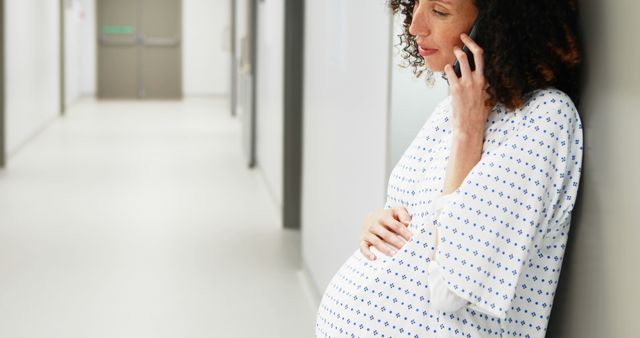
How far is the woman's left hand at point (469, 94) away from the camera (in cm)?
175

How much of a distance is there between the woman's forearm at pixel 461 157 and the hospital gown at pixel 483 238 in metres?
0.03

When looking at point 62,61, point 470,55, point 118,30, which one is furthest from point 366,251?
point 118,30

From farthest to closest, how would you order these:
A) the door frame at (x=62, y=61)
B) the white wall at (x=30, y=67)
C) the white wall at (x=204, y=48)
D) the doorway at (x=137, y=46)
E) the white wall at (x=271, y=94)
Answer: the white wall at (x=204, y=48) < the doorway at (x=137, y=46) < the door frame at (x=62, y=61) < the white wall at (x=30, y=67) < the white wall at (x=271, y=94)

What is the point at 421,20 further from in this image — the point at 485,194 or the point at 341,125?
the point at 341,125

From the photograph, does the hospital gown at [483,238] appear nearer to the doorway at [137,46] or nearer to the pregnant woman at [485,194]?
the pregnant woman at [485,194]

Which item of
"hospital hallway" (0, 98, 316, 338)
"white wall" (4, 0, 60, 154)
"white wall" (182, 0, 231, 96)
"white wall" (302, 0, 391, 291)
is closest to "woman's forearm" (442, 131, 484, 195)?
"white wall" (302, 0, 391, 291)

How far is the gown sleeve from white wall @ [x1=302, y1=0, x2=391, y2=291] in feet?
4.71

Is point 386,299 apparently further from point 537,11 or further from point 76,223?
point 76,223

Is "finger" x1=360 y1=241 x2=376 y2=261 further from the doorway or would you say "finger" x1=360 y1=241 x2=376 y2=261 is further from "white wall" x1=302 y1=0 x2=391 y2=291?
the doorway

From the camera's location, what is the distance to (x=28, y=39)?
11.3m

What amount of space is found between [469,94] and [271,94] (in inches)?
A: 227

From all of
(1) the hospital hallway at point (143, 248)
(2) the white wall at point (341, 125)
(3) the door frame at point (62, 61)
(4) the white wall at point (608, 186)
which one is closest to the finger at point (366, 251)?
(4) the white wall at point (608, 186)

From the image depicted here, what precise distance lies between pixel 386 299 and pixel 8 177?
23.1 ft

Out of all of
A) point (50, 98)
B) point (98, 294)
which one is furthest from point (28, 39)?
point (98, 294)
